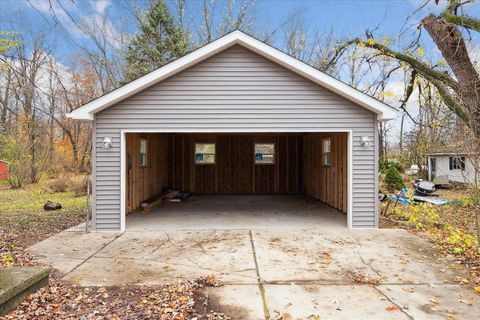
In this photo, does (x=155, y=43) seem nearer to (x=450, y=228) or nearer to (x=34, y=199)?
(x=34, y=199)

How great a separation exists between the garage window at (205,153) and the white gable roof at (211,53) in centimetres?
689

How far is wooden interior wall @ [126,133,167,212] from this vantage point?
9156 mm

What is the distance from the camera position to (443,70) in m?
9.79

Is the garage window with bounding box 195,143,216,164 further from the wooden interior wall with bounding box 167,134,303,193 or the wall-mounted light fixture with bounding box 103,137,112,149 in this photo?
the wall-mounted light fixture with bounding box 103,137,112,149

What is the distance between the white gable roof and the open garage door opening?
3.84ft

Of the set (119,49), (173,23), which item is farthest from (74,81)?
(173,23)

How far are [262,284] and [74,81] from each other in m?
24.7

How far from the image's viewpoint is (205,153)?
13898mm

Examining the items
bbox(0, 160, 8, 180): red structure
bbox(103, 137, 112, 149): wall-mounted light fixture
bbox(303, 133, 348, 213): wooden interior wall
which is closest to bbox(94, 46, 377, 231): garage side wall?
bbox(103, 137, 112, 149): wall-mounted light fixture

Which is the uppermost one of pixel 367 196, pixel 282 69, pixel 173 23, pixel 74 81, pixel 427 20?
pixel 173 23

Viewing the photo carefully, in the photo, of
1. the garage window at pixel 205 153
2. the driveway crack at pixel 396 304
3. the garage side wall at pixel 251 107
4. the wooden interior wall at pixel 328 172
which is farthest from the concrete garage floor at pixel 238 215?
the driveway crack at pixel 396 304

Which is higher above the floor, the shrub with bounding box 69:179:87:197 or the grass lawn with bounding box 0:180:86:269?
the shrub with bounding box 69:179:87:197

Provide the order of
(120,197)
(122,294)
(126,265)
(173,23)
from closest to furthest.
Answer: (122,294)
(126,265)
(120,197)
(173,23)

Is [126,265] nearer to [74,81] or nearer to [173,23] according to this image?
[173,23]
